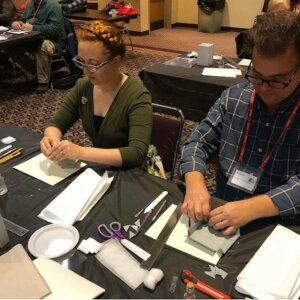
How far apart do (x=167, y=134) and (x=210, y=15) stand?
21.0ft

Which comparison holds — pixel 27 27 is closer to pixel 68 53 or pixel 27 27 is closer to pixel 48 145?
pixel 68 53

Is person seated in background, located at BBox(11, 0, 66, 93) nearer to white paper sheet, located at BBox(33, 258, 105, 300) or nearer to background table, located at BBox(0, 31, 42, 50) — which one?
background table, located at BBox(0, 31, 42, 50)

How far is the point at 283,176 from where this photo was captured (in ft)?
3.89

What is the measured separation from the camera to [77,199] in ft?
3.53

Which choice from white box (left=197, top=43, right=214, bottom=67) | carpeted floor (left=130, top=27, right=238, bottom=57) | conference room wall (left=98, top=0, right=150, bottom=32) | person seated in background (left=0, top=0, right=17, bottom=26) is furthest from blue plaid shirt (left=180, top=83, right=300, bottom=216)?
conference room wall (left=98, top=0, right=150, bottom=32)

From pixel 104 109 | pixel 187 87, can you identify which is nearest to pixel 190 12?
pixel 187 87

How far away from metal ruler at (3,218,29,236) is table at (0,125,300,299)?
1 cm

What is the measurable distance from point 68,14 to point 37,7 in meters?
1.52

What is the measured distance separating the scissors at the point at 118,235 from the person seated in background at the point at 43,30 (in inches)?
146

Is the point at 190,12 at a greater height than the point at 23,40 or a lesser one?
lesser

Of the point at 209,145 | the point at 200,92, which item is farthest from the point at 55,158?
the point at 200,92

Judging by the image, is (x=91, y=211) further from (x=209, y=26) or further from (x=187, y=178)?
(x=209, y=26)

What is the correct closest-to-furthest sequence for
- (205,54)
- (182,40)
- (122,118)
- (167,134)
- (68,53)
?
(122,118) → (167,134) → (205,54) → (68,53) → (182,40)

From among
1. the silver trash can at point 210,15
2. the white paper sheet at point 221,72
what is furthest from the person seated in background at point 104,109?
the silver trash can at point 210,15
